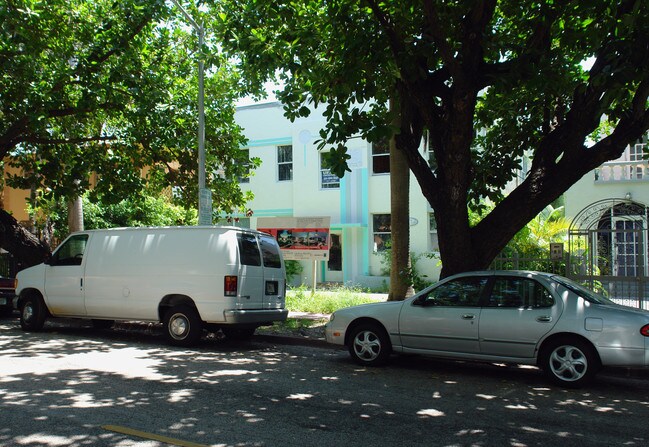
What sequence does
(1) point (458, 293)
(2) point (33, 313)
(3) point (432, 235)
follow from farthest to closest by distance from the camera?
1. (3) point (432, 235)
2. (2) point (33, 313)
3. (1) point (458, 293)

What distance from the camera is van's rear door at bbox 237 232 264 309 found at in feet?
33.3

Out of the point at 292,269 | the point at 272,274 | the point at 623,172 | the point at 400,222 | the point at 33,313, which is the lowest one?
the point at 33,313

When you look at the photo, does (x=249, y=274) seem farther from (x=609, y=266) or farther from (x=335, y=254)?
(x=335, y=254)

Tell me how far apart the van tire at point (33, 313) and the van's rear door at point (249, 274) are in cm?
474

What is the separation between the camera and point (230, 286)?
10.0 meters

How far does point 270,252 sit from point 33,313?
206 inches

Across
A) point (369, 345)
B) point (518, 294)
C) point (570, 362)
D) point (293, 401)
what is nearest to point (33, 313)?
point (369, 345)

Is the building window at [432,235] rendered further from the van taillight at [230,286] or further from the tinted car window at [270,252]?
the van taillight at [230,286]

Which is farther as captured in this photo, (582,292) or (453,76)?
(453,76)

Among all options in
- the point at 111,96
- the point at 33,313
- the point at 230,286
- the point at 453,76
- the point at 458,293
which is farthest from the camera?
the point at 111,96

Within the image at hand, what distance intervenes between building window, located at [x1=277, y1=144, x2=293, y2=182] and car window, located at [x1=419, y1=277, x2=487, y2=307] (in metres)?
16.0

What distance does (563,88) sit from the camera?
34.1 ft

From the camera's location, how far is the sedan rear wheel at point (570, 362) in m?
7.31

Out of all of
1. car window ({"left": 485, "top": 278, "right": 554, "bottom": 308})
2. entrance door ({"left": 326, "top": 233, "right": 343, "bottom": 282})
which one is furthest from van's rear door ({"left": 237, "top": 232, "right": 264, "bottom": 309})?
entrance door ({"left": 326, "top": 233, "right": 343, "bottom": 282})
